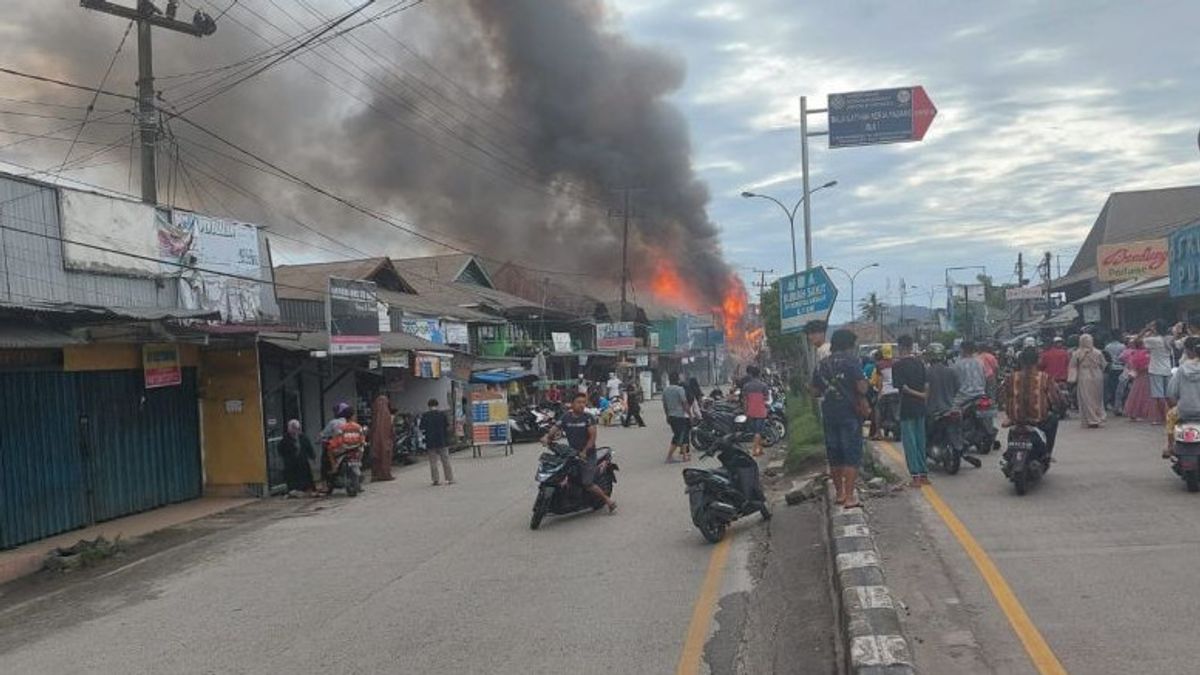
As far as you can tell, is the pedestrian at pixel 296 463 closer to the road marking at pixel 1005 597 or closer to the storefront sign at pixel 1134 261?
the road marking at pixel 1005 597

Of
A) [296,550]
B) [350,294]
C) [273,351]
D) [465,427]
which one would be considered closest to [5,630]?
[296,550]

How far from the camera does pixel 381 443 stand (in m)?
16.4

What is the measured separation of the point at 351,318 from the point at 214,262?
7.80ft

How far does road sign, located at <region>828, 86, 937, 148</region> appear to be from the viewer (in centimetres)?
1534

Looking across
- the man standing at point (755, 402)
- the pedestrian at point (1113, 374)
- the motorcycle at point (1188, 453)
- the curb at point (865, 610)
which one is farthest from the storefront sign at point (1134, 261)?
the curb at point (865, 610)

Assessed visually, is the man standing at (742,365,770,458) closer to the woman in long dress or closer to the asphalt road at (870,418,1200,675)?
the woman in long dress

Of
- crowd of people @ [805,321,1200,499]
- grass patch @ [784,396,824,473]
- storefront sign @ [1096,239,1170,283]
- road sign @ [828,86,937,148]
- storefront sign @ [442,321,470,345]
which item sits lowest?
grass patch @ [784,396,824,473]

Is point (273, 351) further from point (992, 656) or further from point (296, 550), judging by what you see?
point (992, 656)

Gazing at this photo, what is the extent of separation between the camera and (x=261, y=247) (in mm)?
17125

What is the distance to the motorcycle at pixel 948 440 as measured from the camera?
1023 cm

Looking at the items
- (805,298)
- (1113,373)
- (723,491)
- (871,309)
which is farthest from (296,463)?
(871,309)

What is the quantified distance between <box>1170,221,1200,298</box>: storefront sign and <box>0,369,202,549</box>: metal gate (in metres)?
18.0

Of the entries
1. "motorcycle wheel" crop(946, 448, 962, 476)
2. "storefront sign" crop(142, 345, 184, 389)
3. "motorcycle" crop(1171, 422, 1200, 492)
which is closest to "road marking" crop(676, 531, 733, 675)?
"motorcycle wheel" crop(946, 448, 962, 476)

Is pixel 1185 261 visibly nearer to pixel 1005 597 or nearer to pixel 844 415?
pixel 844 415
